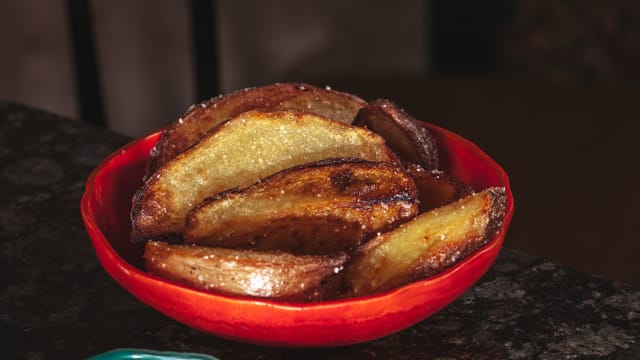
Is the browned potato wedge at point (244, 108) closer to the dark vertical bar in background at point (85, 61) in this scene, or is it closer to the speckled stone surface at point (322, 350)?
the speckled stone surface at point (322, 350)

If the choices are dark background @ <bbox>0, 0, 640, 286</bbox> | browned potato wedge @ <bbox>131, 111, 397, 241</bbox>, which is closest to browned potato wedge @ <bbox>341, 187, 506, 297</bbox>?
browned potato wedge @ <bbox>131, 111, 397, 241</bbox>

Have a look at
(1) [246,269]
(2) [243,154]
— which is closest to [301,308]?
(1) [246,269]

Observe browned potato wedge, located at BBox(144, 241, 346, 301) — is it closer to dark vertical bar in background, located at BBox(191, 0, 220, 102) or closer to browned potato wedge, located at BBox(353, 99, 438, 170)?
browned potato wedge, located at BBox(353, 99, 438, 170)

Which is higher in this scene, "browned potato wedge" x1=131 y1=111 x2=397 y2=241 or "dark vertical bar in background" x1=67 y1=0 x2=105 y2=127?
"browned potato wedge" x1=131 y1=111 x2=397 y2=241

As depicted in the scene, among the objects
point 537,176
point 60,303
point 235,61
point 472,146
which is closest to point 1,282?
point 60,303

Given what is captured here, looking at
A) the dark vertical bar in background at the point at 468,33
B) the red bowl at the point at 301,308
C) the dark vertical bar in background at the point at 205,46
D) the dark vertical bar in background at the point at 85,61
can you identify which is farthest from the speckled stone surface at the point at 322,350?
the dark vertical bar in background at the point at 468,33

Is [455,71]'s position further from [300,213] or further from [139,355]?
[139,355]

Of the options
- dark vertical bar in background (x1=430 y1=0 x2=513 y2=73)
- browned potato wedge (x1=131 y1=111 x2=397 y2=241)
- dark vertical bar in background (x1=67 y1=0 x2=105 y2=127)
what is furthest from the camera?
dark vertical bar in background (x1=430 y1=0 x2=513 y2=73)
